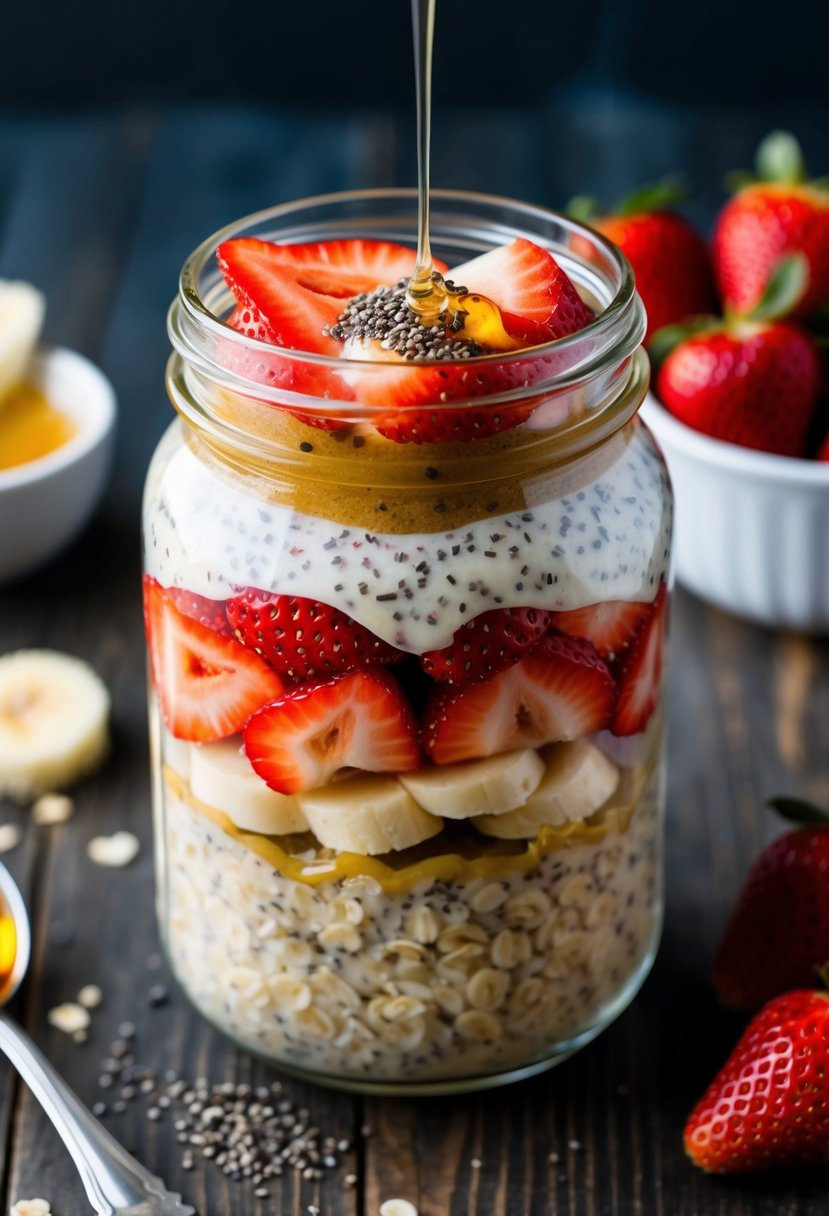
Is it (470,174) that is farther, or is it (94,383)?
(470,174)

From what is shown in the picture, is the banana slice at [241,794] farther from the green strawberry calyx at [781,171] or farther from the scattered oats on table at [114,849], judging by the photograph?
the green strawberry calyx at [781,171]

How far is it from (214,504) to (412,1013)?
32 cm

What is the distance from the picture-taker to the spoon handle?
914 mm

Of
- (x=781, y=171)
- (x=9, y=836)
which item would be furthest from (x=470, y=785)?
(x=781, y=171)

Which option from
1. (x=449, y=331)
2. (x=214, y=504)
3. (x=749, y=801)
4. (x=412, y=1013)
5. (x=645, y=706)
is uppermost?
(x=449, y=331)

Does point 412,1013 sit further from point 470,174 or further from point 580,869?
point 470,174

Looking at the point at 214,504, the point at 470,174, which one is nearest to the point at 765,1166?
the point at 214,504

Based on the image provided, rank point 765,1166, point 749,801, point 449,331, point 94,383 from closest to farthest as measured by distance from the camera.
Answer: point 449,331, point 765,1166, point 749,801, point 94,383

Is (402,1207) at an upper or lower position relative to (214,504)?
lower

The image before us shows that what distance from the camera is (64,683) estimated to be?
1.35 m

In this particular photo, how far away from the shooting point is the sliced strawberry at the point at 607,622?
0.87 metres

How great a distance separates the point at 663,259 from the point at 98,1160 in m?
0.98

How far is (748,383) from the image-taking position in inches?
53.6

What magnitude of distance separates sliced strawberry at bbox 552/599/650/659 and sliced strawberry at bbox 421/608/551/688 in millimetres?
26
